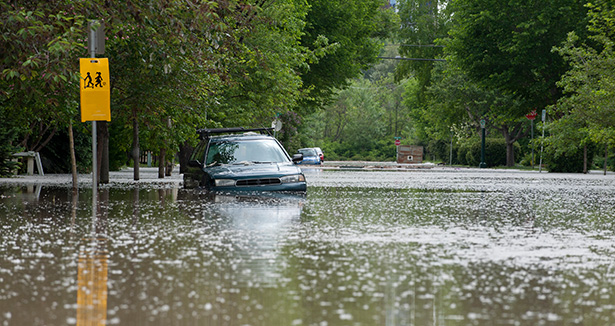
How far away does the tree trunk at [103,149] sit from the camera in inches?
955

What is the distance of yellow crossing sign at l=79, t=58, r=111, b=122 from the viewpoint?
14.2 m

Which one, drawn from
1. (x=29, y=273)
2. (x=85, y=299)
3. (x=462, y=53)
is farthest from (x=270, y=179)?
(x=462, y=53)

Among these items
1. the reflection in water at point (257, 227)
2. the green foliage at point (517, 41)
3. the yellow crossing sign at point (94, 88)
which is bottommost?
the reflection in water at point (257, 227)

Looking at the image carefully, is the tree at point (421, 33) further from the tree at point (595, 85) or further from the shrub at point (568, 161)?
the tree at point (595, 85)

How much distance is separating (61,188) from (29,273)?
14.4m

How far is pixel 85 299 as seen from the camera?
6477 millimetres

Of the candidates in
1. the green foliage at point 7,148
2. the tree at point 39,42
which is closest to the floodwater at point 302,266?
the tree at point 39,42

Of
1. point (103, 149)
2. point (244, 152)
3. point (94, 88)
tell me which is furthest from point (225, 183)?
point (103, 149)

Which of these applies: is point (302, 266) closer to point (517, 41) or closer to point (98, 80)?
point (98, 80)

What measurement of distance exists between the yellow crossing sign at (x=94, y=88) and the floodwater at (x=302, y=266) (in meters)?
1.56

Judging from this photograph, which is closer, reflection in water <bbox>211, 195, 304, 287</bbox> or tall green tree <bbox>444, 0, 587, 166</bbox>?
reflection in water <bbox>211, 195, 304, 287</bbox>

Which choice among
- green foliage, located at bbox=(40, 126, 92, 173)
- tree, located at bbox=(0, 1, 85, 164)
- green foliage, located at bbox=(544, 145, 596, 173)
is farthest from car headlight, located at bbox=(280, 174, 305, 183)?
green foliage, located at bbox=(544, 145, 596, 173)

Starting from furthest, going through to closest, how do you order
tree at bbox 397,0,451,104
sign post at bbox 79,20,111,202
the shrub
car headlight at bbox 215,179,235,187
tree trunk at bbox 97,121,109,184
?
tree at bbox 397,0,451,104 → the shrub → tree trunk at bbox 97,121,109,184 → car headlight at bbox 215,179,235,187 → sign post at bbox 79,20,111,202

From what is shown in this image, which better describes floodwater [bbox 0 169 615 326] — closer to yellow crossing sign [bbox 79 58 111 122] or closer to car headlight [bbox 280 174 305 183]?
yellow crossing sign [bbox 79 58 111 122]
